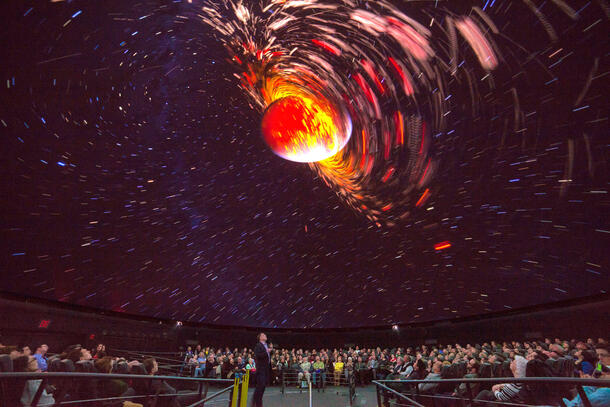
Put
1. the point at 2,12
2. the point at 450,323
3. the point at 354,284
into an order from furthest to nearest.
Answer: the point at 450,323 < the point at 354,284 < the point at 2,12

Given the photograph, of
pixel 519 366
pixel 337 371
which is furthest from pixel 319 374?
pixel 519 366

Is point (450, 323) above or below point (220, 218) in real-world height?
below

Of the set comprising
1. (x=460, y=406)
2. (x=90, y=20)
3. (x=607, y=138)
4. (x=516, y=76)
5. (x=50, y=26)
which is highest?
(x=90, y=20)

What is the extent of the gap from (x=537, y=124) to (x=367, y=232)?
32.7 ft

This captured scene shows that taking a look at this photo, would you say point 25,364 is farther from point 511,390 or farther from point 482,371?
point 482,371

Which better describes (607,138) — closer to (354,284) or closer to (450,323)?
(354,284)

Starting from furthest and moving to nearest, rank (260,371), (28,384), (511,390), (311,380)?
(311,380) < (260,371) < (511,390) < (28,384)

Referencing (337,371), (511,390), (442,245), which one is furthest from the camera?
(442,245)

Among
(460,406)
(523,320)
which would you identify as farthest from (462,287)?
(460,406)

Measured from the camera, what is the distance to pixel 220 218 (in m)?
15.6

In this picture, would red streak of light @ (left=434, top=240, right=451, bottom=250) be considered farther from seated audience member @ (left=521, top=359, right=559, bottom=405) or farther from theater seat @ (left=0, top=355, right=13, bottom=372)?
theater seat @ (left=0, top=355, right=13, bottom=372)

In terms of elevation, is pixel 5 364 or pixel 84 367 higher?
pixel 5 364

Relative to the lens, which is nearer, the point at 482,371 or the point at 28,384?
the point at 28,384

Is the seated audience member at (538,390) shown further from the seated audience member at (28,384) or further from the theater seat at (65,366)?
the theater seat at (65,366)
